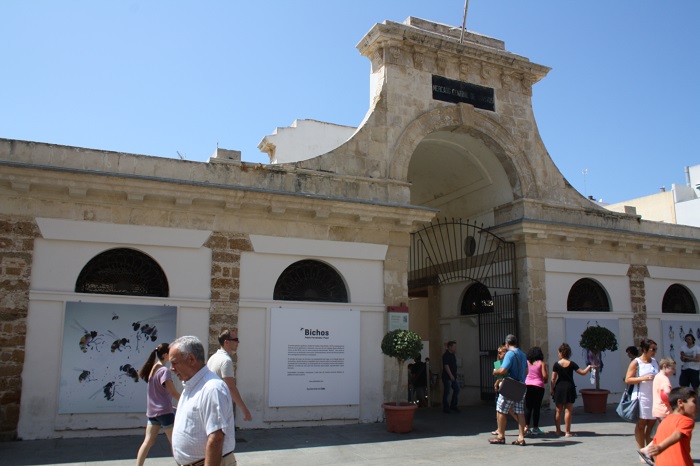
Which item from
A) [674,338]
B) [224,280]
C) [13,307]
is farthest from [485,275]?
[13,307]

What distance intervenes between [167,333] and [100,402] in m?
1.47

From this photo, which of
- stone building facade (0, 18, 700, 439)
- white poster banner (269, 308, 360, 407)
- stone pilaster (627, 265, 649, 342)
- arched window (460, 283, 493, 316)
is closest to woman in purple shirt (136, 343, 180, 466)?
stone building facade (0, 18, 700, 439)

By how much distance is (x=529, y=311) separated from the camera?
1355 cm

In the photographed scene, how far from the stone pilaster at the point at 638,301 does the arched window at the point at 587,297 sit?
2.70 ft

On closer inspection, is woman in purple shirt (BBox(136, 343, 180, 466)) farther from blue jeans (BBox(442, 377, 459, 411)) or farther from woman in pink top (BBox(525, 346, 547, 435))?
blue jeans (BBox(442, 377, 459, 411))

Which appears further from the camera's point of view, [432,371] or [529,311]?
[432,371]

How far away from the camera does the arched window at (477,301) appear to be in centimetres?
1519

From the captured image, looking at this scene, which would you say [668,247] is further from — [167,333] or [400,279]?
[167,333]

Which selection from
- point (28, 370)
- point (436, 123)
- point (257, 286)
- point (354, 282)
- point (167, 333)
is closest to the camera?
point (28, 370)

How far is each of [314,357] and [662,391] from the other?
6.09m

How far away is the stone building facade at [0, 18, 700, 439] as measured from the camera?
9781 millimetres

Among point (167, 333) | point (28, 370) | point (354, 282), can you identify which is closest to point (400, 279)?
point (354, 282)

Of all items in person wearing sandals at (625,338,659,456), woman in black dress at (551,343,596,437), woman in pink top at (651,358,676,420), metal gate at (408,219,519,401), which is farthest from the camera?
metal gate at (408,219,519,401)

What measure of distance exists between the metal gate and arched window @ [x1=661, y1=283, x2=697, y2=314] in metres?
4.60
